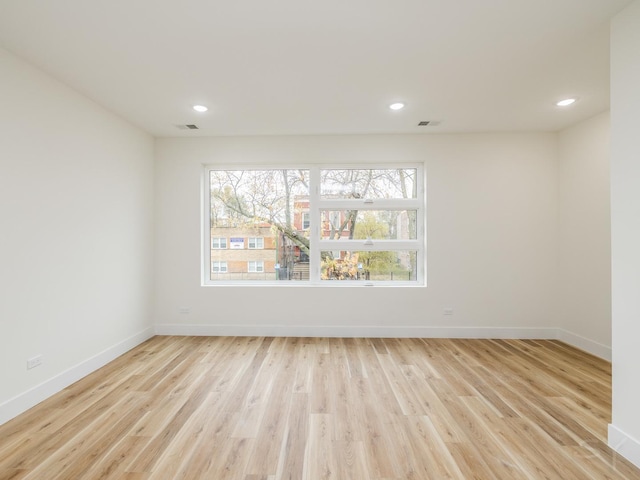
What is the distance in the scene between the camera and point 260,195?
4262mm

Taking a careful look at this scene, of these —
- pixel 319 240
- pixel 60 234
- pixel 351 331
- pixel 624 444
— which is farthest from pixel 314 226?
pixel 624 444

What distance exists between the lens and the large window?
13.6 feet

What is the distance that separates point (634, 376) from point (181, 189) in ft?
14.7

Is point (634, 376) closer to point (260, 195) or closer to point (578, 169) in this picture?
point (578, 169)

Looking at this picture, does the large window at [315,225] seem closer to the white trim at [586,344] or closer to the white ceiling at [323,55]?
the white ceiling at [323,55]

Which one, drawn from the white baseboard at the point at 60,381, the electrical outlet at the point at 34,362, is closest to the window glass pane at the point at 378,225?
the white baseboard at the point at 60,381

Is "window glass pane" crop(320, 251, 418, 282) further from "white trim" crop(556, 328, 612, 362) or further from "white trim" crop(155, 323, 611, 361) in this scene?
"white trim" crop(556, 328, 612, 362)

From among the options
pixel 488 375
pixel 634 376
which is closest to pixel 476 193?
pixel 488 375

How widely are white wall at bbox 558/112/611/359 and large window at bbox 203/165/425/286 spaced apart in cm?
A: 167

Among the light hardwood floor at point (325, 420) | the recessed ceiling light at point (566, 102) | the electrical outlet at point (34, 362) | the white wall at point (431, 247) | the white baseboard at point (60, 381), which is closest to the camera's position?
the light hardwood floor at point (325, 420)

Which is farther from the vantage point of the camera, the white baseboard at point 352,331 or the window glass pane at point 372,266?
the window glass pane at point 372,266

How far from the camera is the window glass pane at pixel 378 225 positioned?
13.6 ft

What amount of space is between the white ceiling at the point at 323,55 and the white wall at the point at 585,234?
0.35m

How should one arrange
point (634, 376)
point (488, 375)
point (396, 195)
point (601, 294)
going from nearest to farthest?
point (634, 376)
point (488, 375)
point (601, 294)
point (396, 195)
